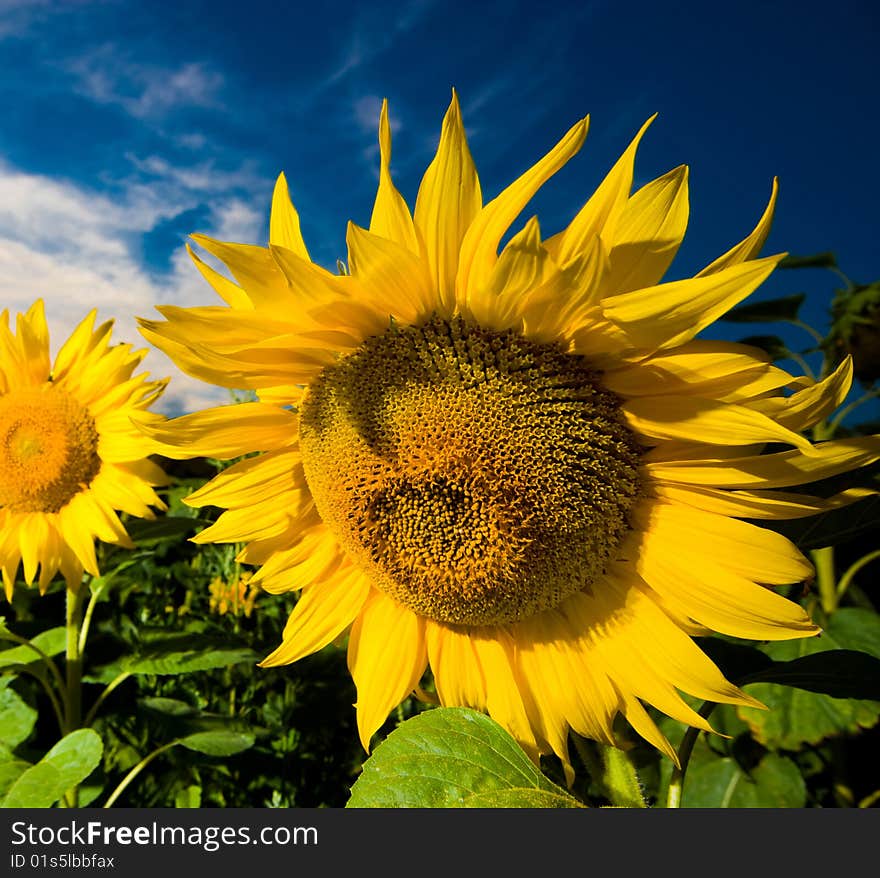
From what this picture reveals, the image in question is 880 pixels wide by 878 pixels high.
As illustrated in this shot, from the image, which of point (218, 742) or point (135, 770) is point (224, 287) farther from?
point (135, 770)

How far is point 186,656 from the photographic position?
7.82 ft

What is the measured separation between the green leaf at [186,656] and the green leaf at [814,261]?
2190mm

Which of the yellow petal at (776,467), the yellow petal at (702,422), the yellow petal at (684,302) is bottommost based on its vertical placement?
the yellow petal at (776,467)

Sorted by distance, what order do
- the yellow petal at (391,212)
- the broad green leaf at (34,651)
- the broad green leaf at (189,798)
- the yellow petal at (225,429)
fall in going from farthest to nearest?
the broad green leaf at (189,798) → the broad green leaf at (34,651) → the yellow petal at (225,429) → the yellow petal at (391,212)

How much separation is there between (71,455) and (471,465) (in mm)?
1938

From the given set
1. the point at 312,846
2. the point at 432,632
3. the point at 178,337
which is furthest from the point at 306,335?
the point at 312,846

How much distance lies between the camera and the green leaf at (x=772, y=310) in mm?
2355

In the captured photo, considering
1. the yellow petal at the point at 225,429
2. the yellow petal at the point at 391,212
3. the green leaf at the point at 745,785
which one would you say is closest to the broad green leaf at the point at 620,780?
the yellow petal at the point at 225,429

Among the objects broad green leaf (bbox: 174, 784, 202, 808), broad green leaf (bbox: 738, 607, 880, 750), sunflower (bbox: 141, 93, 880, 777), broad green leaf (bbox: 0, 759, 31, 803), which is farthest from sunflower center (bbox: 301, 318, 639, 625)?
broad green leaf (bbox: 174, 784, 202, 808)

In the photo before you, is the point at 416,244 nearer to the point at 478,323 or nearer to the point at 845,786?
the point at 478,323

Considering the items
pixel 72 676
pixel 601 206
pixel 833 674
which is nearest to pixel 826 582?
pixel 833 674

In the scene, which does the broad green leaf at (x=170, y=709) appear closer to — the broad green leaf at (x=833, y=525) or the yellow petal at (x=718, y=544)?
the yellow petal at (x=718, y=544)

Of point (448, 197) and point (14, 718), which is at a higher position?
point (448, 197)

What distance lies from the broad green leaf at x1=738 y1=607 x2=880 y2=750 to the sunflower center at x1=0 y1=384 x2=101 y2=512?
2.21 meters
